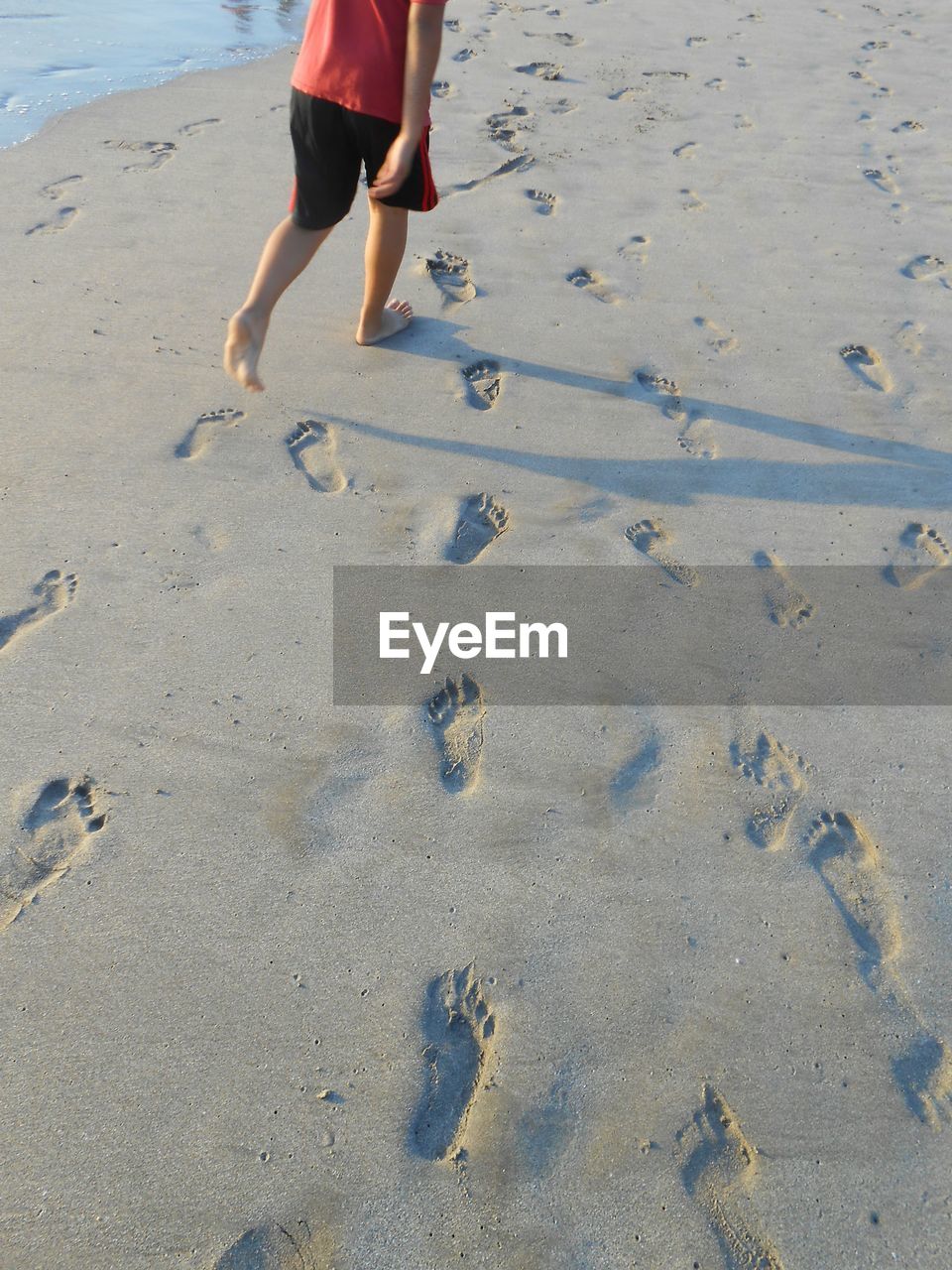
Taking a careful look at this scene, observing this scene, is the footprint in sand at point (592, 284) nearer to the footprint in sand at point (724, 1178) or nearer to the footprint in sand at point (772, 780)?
the footprint in sand at point (772, 780)

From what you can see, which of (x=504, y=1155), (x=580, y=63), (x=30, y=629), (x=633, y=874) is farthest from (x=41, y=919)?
(x=580, y=63)

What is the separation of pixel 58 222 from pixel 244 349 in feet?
5.49

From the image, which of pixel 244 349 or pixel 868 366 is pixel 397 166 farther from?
pixel 868 366

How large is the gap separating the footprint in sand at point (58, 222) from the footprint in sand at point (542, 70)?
2.86m

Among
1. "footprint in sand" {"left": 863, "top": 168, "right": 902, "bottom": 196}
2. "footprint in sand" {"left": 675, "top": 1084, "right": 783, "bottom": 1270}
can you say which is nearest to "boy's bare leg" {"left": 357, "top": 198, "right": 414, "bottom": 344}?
"footprint in sand" {"left": 675, "top": 1084, "right": 783, "bottom": 1270}

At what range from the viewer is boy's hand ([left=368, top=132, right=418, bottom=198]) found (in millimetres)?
2283

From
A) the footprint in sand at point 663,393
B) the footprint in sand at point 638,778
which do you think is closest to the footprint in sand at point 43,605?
the footprint in sand at point 638,778

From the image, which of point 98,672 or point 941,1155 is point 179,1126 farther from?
point 941,1155

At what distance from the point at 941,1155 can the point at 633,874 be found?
63cm

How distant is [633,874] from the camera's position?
1790 millimetres

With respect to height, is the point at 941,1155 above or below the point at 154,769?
below

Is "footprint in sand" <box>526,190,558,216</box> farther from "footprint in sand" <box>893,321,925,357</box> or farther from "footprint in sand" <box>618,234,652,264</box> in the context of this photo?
"footprint in sand" <box>893,321,925,357</box>

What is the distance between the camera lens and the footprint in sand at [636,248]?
368 cm

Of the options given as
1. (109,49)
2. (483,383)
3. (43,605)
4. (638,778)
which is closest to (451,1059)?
(638,778)
